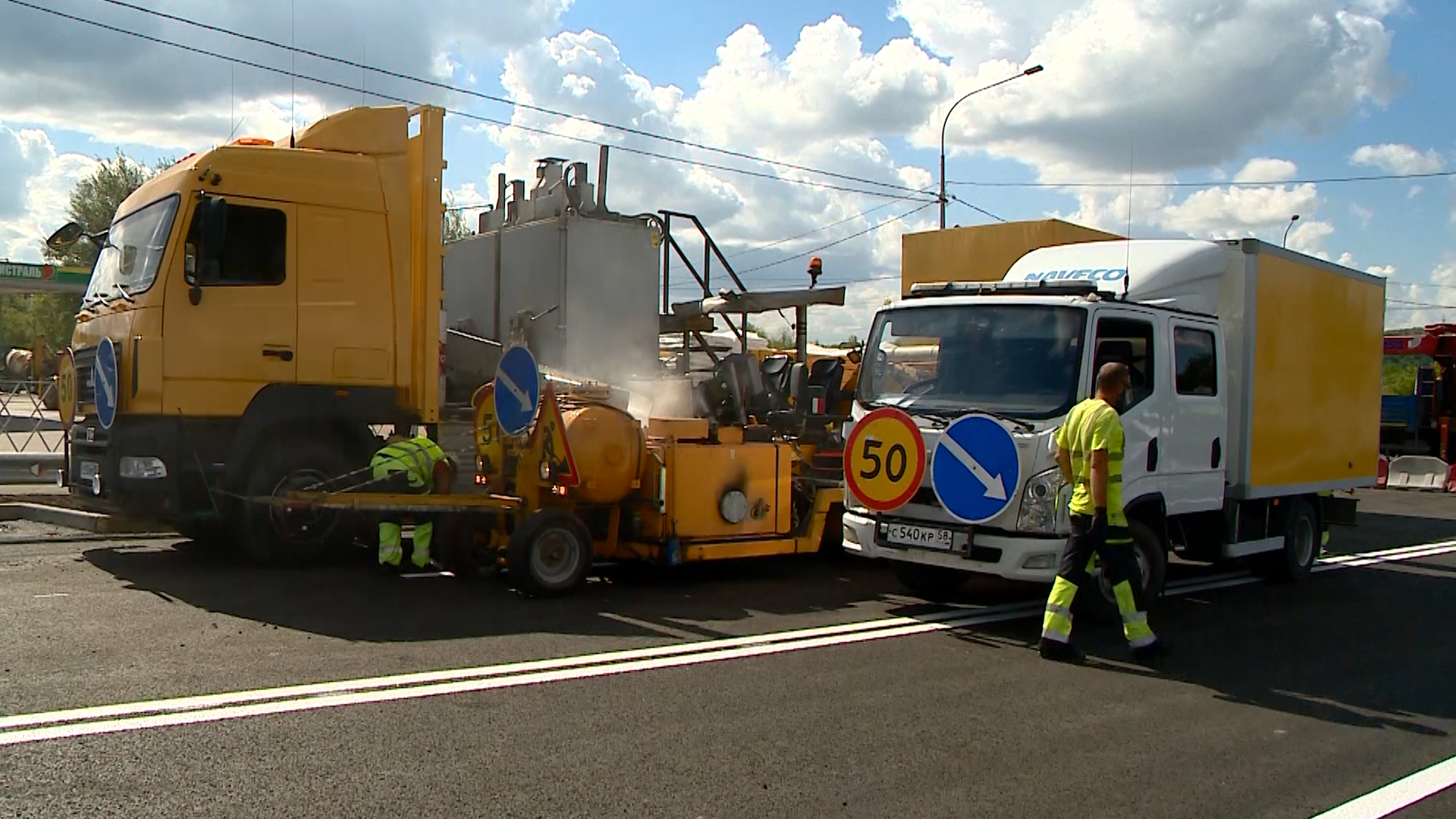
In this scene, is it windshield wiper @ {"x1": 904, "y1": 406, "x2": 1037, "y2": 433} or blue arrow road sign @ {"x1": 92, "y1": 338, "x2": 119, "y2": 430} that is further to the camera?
blue arrow road sign @ {"x1": 92, "y1": 338, "x2": 119, "y2": 430}

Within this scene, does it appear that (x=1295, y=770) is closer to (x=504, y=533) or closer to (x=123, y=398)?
(x=504, y=533)

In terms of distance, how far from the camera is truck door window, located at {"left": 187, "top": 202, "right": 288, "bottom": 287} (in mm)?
9305

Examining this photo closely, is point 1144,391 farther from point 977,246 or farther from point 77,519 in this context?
point 77,519

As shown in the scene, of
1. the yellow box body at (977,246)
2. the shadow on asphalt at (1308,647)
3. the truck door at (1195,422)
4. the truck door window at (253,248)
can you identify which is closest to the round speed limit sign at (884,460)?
the shadow on asphalt at (1308,647)

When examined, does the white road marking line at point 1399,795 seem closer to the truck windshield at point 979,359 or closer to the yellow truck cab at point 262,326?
the truck windshield at point 979,359

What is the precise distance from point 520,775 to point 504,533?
15.3ft

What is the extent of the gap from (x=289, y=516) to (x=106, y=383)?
1.71 metres

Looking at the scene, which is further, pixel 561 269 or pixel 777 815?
pixel 561 269

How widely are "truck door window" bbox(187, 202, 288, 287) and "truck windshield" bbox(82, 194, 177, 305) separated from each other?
0.37m

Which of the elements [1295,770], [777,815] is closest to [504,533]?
[777,815]

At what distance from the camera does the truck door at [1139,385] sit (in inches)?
304

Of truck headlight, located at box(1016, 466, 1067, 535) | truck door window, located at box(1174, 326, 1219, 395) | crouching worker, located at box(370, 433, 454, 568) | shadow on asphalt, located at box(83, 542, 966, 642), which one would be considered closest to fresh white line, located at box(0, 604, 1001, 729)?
shadow on asphalt, located at box(83, 542, 966, 642)

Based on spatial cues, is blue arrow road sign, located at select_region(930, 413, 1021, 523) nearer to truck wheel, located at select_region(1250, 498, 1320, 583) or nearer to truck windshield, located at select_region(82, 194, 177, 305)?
truck wheel, located at select_region(1250, 498, 1320, 583)

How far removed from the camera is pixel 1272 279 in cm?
938
